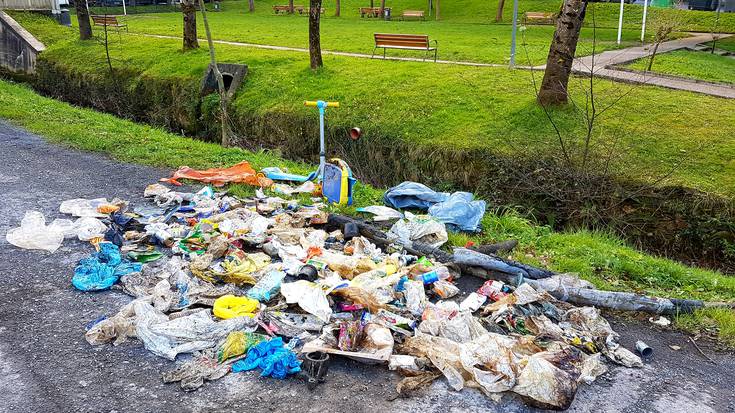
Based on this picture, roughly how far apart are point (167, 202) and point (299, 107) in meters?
5.83

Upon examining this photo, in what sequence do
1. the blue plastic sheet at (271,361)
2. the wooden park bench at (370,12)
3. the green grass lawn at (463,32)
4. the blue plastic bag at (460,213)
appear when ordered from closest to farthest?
the blue plastic sheet at (271,361) → the blue plastic bag at (460,213) → the green grass lawn at (463,32) → the wooden park bench at (370,12)

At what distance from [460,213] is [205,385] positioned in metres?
3.86

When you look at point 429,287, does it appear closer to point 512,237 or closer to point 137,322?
point 512,237

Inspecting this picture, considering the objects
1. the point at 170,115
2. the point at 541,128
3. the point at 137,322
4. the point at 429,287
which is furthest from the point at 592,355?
the point at 170,115

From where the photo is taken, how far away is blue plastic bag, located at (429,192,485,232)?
6820 millimetres

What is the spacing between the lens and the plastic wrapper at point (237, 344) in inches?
161

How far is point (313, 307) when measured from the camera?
4621mm

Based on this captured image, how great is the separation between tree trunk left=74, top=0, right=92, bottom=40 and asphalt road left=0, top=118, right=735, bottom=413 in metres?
18.0

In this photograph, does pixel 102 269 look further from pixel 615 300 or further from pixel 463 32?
pixel 463 32

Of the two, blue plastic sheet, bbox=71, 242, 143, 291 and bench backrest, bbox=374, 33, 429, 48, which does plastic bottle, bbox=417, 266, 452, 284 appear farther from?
bench backrest, bbox=374, 33, 429, 48

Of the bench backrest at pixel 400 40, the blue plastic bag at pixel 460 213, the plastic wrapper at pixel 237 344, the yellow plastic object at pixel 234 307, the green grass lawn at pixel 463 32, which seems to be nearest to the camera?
the plastic wrapper at pixel 237 344

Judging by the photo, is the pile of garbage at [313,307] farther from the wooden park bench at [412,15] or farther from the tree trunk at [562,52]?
the wooden park bench at [412,15]

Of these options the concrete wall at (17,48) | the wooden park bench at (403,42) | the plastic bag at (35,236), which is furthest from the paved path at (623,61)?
the plastic bag at (35,236)

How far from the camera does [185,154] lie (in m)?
9.60
